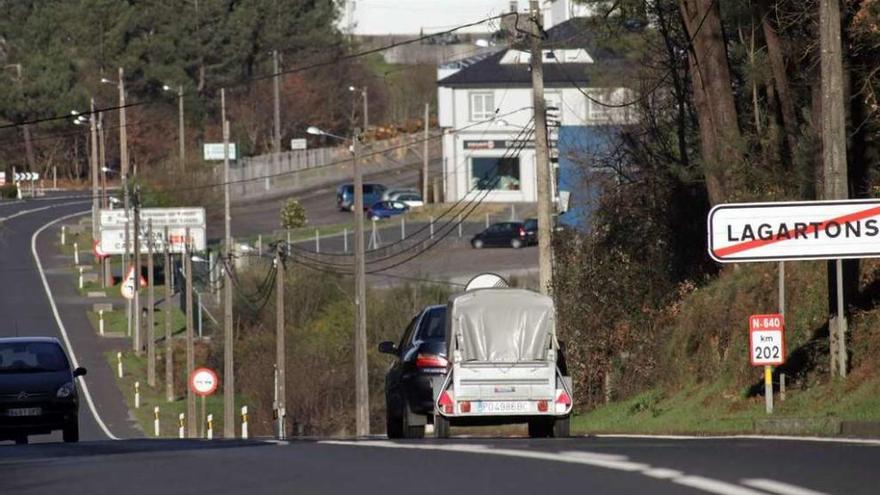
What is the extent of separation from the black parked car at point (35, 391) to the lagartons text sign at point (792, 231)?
9425 mm

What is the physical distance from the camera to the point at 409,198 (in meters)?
95.8

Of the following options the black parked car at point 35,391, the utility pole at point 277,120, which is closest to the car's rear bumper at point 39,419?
the black parked car at point 35,391

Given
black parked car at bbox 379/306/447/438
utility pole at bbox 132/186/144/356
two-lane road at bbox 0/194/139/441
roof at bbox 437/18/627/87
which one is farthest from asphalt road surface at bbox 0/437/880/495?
roof at bbox 437/18/627/87

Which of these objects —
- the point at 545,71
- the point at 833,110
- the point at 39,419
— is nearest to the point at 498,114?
the point at 545,71

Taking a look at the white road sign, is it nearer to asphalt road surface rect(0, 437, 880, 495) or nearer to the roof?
the roof

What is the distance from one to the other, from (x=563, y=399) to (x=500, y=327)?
1.18 meters

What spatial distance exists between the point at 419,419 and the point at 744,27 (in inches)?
615

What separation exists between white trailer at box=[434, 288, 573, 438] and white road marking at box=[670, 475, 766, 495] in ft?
29.8

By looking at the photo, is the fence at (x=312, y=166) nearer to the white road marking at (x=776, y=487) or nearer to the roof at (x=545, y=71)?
the roof at (x=545, y=71)

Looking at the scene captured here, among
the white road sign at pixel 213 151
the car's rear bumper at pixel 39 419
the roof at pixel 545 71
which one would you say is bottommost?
the car's rear bumper at pixel 39 419

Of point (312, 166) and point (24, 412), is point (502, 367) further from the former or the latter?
point (312, 166)

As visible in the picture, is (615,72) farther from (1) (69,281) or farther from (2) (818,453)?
(2) (818,453)

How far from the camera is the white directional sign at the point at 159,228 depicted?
80625mm

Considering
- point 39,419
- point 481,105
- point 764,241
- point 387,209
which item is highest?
point 481,105
